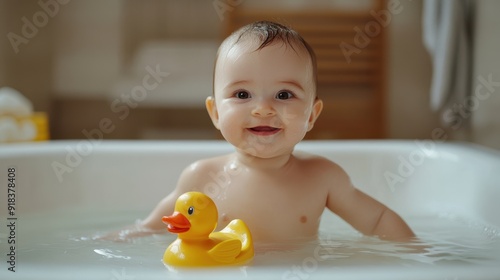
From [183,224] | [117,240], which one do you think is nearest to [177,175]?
[117,240]

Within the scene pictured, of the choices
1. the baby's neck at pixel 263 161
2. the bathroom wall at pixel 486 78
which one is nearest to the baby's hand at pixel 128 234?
the baby's neck at pixel 263 161

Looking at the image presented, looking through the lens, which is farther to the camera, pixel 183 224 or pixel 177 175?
pixel 177 175

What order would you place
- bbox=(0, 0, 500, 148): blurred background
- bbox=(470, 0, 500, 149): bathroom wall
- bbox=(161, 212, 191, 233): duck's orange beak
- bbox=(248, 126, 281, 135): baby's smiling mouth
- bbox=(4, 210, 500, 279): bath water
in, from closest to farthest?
bbox=(161, 212, 191, 233): duck's orange beak → bbox=(4, 210, 500, 279): bath water → bbox=(248, 126, 281, 135): baby's smiling mouth → bbox=(470, 0, 500, 149): bathroom wall → bbox=(0, 0, 500, 148): blurred background

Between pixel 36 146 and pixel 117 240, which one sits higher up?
pixel 36 146

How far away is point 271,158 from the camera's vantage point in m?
1.36

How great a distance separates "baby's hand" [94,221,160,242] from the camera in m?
1.35

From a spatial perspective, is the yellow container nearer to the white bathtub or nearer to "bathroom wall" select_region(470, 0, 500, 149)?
the white bathtub

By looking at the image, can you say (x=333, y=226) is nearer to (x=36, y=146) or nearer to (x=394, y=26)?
(x=36, y=146)

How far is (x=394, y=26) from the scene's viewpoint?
12.3 feet

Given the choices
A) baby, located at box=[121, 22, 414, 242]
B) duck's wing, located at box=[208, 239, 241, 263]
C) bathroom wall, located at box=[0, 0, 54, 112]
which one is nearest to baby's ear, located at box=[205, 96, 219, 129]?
baby, located at box=[121, 22, 414, 242]

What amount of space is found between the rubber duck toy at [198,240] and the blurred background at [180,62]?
98.4 inches

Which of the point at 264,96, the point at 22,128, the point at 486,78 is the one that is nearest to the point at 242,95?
the point at 264,96

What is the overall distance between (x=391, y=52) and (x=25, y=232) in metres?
2.69

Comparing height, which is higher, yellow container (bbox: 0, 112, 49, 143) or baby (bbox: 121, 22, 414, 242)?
yellow container (bbox: 0, 112, 49, 143)
